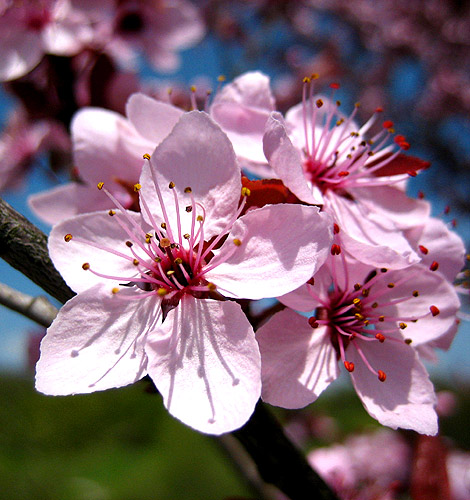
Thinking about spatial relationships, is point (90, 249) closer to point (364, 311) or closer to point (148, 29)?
point (364, 311)

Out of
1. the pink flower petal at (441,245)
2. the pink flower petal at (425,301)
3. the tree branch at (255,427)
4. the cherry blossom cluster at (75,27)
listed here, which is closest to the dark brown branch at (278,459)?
the tree branch at (255,427)

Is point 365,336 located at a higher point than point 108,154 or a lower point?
lower

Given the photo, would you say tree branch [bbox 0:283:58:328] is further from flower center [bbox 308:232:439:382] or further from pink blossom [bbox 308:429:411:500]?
pink blossom [bbox 308:429:411:500]

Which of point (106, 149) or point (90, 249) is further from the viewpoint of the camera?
point (106, 149)

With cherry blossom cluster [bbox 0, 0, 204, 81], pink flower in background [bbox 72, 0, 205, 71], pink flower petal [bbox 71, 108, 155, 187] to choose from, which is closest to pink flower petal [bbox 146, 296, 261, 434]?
pink flower petal [bbox 71, 108, 155, 187]

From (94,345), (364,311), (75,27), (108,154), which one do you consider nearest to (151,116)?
(108,154)

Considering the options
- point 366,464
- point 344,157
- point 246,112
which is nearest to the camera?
point 246,112

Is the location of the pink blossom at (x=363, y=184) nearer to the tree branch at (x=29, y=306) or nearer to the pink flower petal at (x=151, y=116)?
the pink flower petal at (x=151, y=116)
